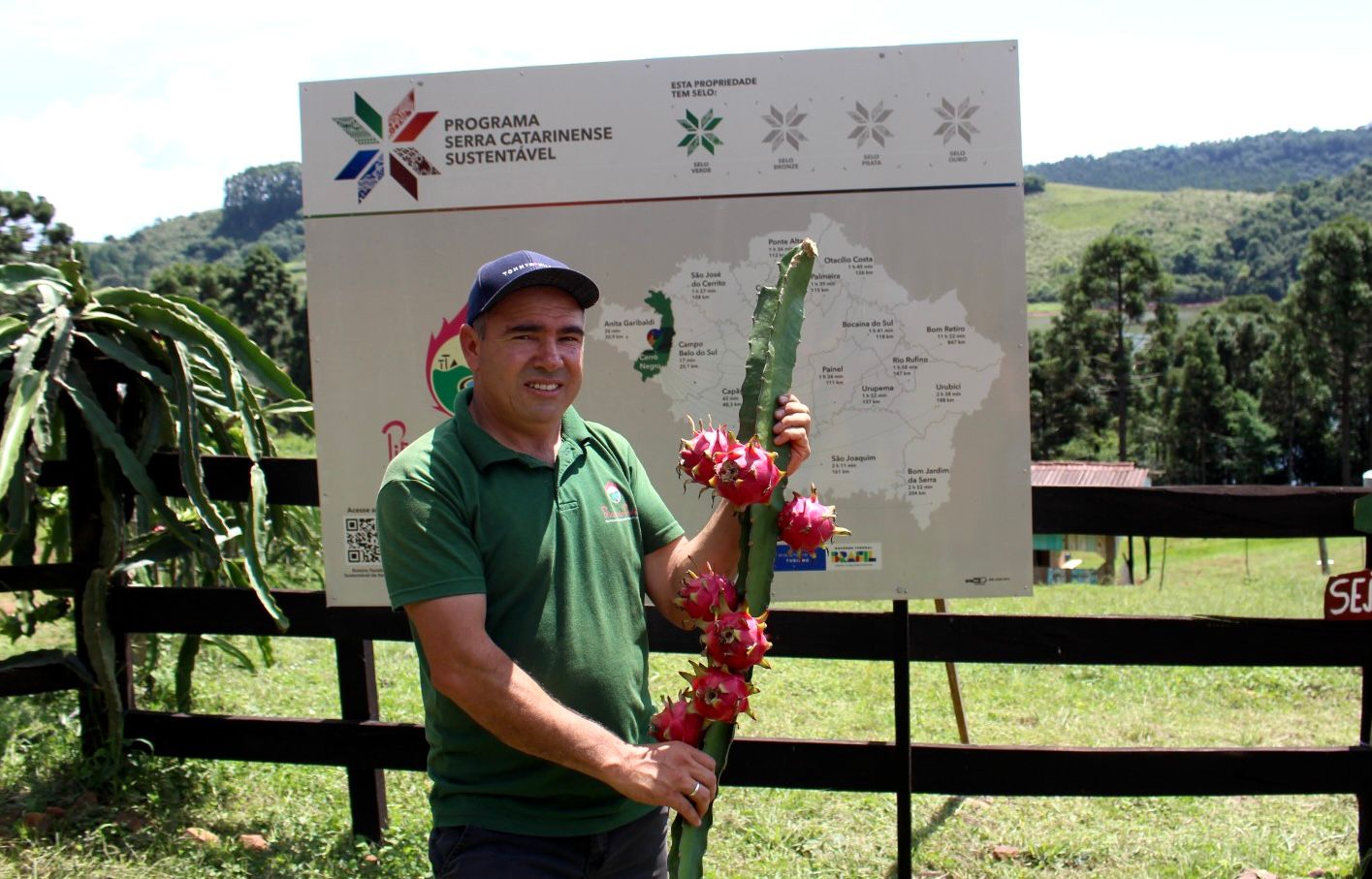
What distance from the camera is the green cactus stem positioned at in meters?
2.38

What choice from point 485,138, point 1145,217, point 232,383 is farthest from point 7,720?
point 1145,217

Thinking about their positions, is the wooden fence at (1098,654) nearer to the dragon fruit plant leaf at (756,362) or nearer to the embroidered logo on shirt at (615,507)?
the embroidered logo on shirt at (615,507)

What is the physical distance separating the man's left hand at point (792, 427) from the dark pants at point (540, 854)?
0.91 meters

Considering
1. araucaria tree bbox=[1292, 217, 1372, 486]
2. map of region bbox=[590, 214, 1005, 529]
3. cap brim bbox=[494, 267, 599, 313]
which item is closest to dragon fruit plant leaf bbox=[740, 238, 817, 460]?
cap brim bbox=[494, 267, 599, 313]

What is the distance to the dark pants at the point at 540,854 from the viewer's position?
234 centimetres

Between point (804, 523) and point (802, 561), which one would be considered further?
point (802, 561)

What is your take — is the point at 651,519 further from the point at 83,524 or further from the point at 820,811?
the point at 83,524

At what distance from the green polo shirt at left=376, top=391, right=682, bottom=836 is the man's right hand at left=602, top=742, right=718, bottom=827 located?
201 mm

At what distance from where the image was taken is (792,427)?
2.55m

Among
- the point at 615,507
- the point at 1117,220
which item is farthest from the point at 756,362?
the point at 1117,220

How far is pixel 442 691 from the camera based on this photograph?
227 centimetres

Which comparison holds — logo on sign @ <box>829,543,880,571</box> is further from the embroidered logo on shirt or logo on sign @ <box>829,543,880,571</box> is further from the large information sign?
the embroidered logo on shirt

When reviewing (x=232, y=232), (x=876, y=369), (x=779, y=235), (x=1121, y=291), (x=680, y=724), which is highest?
(x=232, y=232)

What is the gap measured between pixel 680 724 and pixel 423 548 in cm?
64
